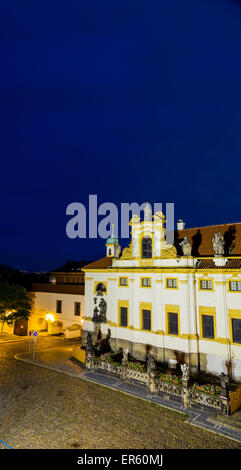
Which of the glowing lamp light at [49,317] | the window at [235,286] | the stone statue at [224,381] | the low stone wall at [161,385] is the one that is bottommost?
the low stone wall at [161,385]

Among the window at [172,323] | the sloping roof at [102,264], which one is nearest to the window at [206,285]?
the window at [172,323]

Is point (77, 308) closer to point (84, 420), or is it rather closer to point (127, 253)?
point (127, 253)

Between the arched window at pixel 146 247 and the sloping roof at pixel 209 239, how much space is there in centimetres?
285

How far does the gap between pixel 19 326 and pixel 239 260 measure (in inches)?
1262

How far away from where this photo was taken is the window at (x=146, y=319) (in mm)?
27125

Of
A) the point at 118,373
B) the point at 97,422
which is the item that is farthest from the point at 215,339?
the point at 97,422

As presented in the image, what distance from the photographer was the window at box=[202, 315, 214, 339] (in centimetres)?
2335

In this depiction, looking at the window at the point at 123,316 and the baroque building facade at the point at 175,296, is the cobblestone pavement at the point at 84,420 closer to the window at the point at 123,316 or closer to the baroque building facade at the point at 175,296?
the baroque building facade at the point at 175,296

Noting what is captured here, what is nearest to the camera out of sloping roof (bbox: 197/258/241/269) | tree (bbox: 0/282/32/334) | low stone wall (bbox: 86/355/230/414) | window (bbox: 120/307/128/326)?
low stone wall (bbox: 86/355/230/414)

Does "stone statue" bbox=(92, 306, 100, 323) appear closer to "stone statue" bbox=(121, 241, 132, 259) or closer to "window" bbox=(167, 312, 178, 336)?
"stone statue" bbox=(121, 241, 132, 259)

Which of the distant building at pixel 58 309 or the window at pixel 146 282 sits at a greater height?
the window at pixel 146 282

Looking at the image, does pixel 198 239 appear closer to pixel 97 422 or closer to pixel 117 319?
pixel 117 319

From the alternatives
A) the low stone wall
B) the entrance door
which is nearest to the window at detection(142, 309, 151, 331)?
the low stone wall

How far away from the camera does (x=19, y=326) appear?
132 ft
